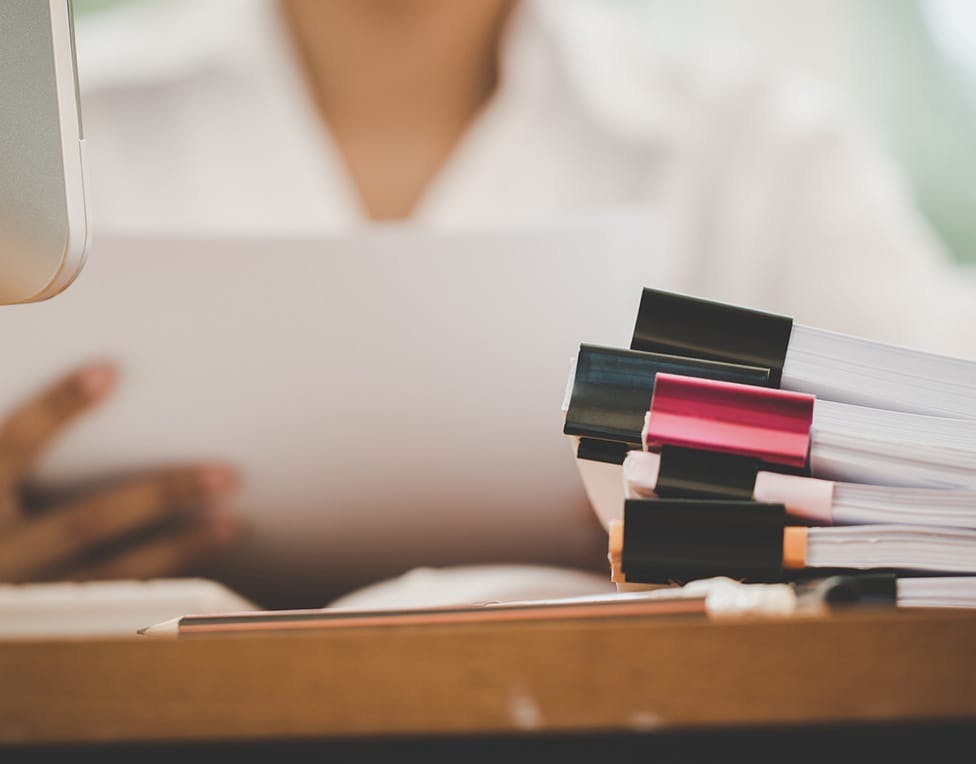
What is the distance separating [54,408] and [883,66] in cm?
131

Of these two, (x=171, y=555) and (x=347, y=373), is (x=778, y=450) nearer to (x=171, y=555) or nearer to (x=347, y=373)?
(x=347, y=373)

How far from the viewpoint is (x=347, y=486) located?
0.41 m

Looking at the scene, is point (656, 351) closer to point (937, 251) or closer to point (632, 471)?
point (632, 471)

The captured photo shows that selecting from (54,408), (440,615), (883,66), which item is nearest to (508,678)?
(440,615)

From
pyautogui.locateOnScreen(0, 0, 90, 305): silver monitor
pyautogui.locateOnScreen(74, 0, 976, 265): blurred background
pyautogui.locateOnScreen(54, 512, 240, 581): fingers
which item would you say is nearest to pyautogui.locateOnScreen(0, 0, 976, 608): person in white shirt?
pyautogui.locateOnScreen(74, 0, 976, 265): blurred background

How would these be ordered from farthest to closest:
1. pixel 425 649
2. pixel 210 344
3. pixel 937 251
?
pixel 937 251 < pixel 210 344 < pixel 425 649

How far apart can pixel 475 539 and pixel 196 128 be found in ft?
2.55

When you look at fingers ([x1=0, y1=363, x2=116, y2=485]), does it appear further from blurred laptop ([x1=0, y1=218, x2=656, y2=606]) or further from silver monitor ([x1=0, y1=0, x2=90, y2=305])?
silver monitor ([x1=0, y1=0, x2=90, y2=305])

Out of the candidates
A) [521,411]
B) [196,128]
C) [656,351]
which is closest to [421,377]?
[521,411]

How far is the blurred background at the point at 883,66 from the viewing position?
4.26ft

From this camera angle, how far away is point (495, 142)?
3.42ft

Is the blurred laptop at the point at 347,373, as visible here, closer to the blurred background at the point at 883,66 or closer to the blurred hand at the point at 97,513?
the blurred hand at the point at 97,513

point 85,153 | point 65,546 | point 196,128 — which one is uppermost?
point 196,128

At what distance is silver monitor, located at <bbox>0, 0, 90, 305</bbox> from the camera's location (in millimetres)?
214
